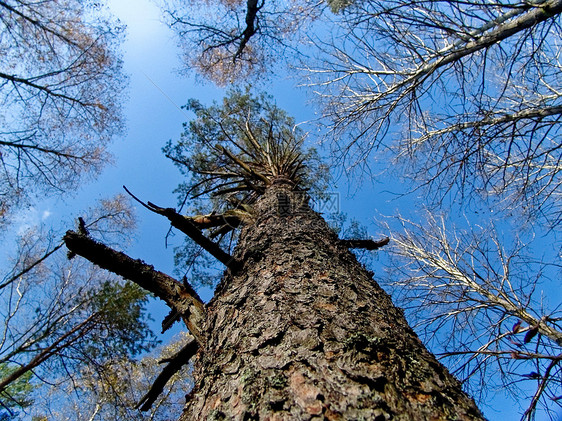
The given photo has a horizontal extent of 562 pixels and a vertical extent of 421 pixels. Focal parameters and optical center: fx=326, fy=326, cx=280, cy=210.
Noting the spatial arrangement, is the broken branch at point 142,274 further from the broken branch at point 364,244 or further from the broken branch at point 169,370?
the broken branch at point 364,244

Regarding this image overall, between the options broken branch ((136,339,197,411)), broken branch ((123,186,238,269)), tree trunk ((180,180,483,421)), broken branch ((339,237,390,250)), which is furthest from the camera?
broken branch ((339,237,390,250))

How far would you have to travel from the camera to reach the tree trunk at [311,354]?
1012 mm

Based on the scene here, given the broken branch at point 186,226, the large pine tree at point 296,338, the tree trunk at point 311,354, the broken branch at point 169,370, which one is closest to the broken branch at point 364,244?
the large pine tree at point 296,338

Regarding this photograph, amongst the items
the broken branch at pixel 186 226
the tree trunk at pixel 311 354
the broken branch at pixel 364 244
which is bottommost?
the tree trunk at pixel 311 354

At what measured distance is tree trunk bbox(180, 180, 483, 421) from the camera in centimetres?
101

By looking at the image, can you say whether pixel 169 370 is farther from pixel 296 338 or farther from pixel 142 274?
pixel 296 338

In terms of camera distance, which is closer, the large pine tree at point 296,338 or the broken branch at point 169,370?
the large pine tree at point 296,338

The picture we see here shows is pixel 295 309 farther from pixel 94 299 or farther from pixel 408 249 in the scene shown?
pixel 408 249

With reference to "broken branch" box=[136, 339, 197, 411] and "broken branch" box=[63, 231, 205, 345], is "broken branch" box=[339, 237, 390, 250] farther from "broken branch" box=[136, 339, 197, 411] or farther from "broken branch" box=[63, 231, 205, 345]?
"broken branch" box=[136, 339, 197, 411]

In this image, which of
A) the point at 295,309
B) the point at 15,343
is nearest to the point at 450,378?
the point at 295,309

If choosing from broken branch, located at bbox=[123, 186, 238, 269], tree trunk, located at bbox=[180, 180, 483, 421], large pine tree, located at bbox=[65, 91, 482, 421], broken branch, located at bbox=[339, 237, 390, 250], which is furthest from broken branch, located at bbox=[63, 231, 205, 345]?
broken branch, located at bbox=[339, 237, 390, 250]

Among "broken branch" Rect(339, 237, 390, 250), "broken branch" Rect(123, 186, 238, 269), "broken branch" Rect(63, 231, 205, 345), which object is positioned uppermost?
"broken branch" Rect(339, 237, 390, 250)

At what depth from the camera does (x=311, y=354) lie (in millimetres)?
1223

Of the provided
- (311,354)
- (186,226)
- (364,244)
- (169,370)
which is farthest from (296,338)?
(364,244)
